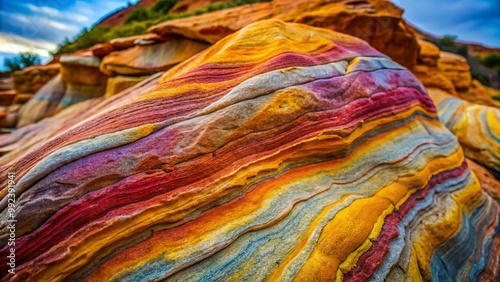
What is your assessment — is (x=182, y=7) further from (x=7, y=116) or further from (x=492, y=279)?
(x=492, y=279)

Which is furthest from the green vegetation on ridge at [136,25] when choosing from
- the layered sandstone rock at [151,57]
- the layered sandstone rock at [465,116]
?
the layered sandstone rock at [465,116]

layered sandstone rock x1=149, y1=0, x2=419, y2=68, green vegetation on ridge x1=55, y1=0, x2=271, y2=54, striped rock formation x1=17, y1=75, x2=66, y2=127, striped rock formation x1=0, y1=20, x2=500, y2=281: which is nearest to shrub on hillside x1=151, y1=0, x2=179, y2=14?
green vegetation on ridge x1=55, y1=0, x2=271, y2=54

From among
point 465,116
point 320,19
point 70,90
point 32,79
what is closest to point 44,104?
point 70,90

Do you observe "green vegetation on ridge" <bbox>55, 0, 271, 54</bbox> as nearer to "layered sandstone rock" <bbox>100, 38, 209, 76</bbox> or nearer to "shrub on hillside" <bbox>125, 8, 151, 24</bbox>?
"shrub on hillside" <bbox>125, 8, 151, 24</bbox>

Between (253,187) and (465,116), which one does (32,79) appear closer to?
(253,187)

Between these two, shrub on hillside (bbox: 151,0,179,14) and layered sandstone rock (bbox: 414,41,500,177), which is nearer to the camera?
layered sandstone rock (bbox: 414,41,500,177)

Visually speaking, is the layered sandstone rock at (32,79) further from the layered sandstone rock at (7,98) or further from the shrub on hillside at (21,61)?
the shrub on hillside at (21,61)

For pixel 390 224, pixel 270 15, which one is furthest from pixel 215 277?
pixel 270 15
